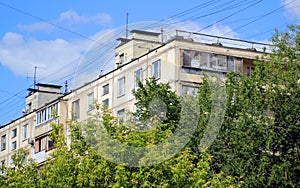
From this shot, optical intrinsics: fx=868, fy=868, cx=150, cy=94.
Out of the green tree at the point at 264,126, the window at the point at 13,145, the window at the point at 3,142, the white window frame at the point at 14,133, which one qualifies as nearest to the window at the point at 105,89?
the green tree at the point at 264,126

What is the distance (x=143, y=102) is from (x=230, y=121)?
4997mm

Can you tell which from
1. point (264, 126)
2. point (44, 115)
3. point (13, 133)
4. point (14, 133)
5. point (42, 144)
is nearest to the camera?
point (264, 126)

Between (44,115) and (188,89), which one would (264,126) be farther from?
(44,115)

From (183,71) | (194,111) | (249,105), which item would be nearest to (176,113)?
(194,111)

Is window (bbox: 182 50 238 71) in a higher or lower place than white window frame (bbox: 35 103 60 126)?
higher

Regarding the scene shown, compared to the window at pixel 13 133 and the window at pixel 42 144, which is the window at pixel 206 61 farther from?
the window at pixel 13 133

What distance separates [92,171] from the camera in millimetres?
31312

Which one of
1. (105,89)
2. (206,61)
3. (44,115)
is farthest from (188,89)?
(44,115)

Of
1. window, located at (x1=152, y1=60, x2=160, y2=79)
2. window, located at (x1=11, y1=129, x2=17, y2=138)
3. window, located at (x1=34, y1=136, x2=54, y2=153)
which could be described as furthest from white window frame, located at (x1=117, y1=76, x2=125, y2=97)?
window, located at (x1=11, y1=129, x2=17, y2=138)

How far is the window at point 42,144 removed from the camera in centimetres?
6938

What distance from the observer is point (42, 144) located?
232 feet

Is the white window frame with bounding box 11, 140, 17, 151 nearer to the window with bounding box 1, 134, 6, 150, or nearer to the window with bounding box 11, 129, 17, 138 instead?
the window with bounding box 11, 129, 17, 138

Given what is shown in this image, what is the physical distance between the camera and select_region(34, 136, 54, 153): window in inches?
2731

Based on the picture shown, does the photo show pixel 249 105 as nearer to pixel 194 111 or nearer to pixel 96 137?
pixel 194 111
